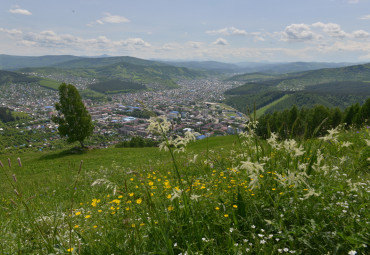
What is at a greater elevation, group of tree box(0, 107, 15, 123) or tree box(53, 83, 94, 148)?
tree box(53, 83, 94, 148)

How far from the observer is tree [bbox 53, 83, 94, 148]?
1421 inches

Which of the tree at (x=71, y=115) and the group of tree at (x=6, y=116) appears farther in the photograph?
the group of tree at (x=6, y=116)

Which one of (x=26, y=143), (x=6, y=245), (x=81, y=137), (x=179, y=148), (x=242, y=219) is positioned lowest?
(x=26, y=143)

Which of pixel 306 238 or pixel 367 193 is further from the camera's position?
pixel 367 193

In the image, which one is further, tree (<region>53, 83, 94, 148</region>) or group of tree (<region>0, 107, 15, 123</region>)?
group of tree (<region>0, 107, 15, 123</region>)

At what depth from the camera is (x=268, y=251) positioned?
280 centimetres

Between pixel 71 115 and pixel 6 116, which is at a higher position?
pixel 71 115

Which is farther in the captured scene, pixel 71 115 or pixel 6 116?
pixel 6 116

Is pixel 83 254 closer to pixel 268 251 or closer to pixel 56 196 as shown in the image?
pixel 268 251

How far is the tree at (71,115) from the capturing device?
36.1 metres

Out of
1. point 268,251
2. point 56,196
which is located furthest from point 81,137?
point 268,251

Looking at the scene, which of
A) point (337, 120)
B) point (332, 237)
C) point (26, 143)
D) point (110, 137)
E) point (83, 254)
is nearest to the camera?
point (332, 237)

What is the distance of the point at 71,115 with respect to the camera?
36906 millimetres

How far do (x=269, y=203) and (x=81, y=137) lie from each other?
133 feet
